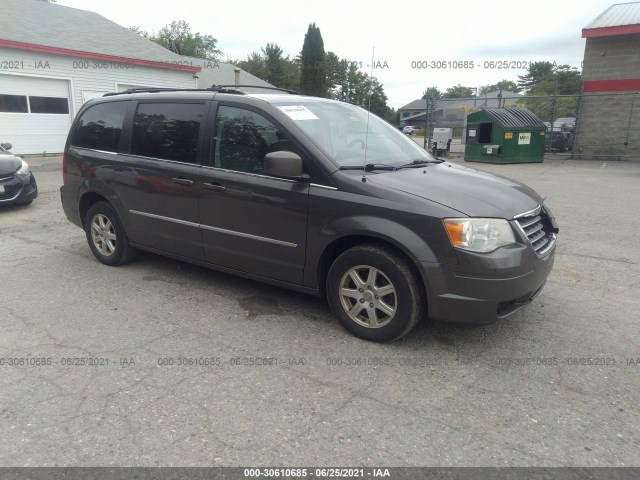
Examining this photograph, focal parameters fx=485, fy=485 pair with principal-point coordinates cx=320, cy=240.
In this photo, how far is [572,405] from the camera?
2867mm

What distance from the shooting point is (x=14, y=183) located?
8.25 m

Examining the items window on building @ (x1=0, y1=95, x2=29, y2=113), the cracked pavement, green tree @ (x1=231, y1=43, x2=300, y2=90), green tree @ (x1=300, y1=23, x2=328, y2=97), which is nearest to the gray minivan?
the cracked pavement

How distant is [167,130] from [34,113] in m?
15.3

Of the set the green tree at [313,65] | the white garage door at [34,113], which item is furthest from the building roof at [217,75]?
the white garage door at [34,113]

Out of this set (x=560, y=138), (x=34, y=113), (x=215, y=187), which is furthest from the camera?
(x=560, y=138)

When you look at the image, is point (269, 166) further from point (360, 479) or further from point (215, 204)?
point (360, 479)

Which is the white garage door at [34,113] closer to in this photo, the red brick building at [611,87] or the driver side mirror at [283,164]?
the driver side mirror at [283,164]

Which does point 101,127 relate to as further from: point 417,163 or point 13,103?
point 13,103

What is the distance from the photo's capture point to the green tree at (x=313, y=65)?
36375mm

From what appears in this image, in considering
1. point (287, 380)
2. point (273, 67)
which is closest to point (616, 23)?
point (287, 380)

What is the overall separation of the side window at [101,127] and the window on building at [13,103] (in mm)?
13186

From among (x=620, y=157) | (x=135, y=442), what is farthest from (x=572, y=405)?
(x=620, y=157)

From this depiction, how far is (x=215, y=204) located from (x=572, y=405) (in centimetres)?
305

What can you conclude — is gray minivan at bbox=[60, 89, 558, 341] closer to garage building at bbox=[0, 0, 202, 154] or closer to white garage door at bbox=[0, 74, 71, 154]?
white garage door at bbox=[0, 74, 71, 154]
